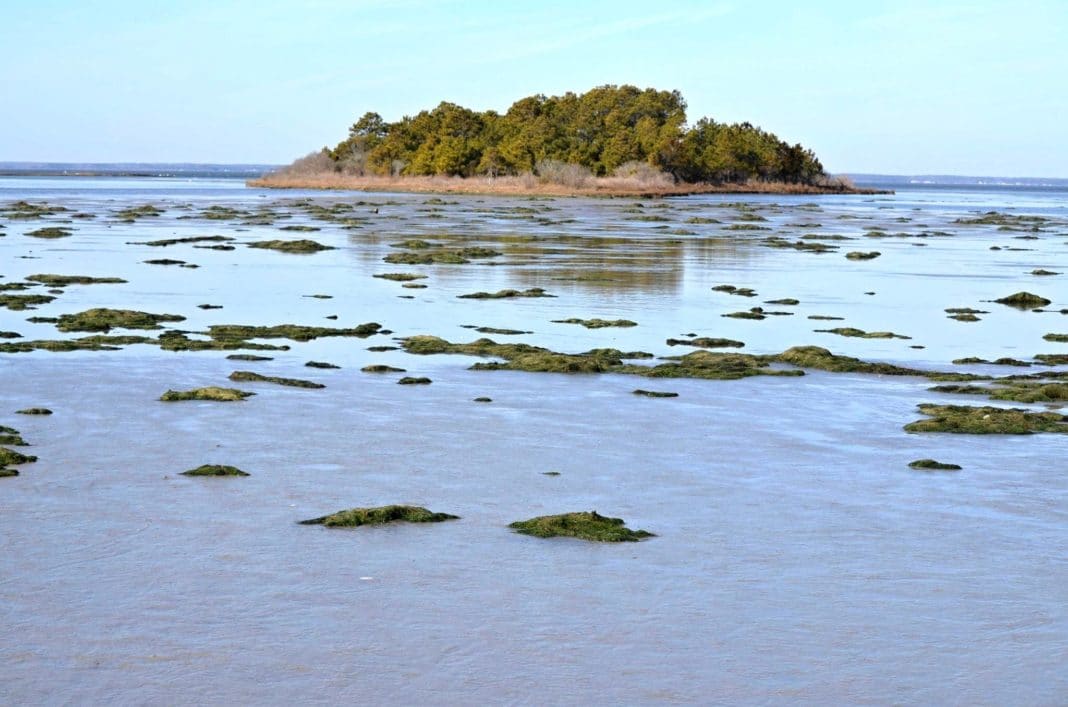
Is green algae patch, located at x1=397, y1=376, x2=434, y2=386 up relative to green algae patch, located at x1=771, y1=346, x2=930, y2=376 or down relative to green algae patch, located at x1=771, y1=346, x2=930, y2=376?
up

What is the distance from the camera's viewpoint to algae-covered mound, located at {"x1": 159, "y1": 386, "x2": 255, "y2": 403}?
1359cm

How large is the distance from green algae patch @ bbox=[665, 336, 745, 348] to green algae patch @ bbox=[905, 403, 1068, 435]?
5195 mm

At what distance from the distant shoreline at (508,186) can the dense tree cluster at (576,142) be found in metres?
1.34

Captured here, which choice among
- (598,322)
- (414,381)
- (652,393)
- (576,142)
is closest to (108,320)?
(414,381)

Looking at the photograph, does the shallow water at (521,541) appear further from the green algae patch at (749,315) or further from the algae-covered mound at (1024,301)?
the algae-covered mound at (1024,301)

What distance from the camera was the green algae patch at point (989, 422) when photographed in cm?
1263

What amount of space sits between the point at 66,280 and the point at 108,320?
6948mm

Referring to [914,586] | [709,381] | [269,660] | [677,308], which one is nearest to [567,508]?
[914,586]

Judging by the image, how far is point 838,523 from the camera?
9336 millimetres

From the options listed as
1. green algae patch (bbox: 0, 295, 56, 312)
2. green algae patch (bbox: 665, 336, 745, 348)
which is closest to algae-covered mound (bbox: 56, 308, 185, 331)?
green algae patch (bbox: 0, 295, 56, 312)

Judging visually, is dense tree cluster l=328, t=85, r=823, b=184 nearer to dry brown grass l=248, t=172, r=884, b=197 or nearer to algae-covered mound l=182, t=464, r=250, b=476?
dry brown grass l=248, t=172, r=884, b=197

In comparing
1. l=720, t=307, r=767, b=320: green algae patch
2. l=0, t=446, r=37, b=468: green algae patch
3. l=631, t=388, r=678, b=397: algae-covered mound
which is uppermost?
l=0, t=446, r=37, b=468: green algae patch

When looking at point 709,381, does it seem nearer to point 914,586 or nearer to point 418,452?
point 418,452

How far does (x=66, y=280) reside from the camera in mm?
25766
